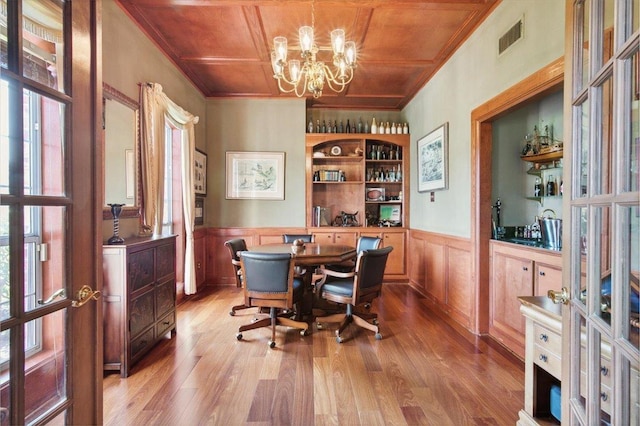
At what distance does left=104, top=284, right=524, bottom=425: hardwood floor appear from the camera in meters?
1.88

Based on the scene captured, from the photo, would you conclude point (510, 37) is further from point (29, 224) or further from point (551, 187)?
point (29, 224)

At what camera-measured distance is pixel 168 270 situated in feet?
9.76

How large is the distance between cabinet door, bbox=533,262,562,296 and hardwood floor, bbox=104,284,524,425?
667 millimetres

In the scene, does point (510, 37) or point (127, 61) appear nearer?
point (510, 37)

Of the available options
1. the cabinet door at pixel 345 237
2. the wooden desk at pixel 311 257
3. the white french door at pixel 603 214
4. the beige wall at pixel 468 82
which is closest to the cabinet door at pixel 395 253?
the beige wall at pixel 468 82

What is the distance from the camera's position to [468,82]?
3.31 m

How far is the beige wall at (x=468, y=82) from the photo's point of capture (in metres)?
2.27

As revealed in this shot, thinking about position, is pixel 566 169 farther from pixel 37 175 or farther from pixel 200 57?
pixel 200 57

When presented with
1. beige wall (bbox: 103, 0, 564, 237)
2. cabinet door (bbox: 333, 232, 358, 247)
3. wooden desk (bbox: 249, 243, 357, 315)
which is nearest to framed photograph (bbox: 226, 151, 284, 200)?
beige wall (bbox: 103, 0, 564, 237)

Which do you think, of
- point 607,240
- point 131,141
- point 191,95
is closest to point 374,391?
point 607,240

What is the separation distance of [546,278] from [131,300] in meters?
3.17

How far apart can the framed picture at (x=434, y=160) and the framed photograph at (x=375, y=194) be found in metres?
0.90

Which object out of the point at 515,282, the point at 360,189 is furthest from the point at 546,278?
the point at 360,189

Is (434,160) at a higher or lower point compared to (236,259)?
higher
